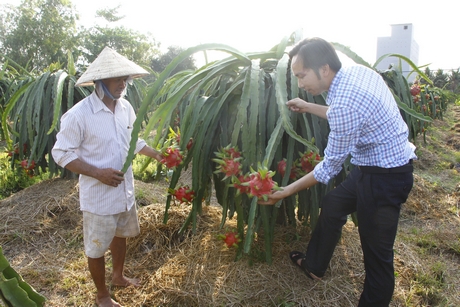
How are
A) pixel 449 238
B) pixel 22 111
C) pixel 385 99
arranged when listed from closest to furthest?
pixel 385 99, pixel 449 238, pixel 22 111

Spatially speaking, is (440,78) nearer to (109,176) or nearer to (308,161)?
(308,161)

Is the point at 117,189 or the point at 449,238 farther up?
the point at 117,189

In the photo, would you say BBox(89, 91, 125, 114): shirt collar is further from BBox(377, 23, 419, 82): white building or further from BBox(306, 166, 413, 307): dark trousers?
BBox(377, 23, 419, 82): white building

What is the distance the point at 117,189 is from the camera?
2172 millimetres

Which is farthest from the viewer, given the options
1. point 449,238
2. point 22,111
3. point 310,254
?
point 22,111

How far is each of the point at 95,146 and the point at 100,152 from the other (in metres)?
0.04

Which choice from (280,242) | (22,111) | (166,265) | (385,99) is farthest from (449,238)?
(22,111)

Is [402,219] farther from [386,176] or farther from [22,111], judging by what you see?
[22,111]

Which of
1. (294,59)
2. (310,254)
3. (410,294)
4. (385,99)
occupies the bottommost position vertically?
(410,294)

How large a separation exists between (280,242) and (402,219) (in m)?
2.00

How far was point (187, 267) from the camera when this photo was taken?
236cm

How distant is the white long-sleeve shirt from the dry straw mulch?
Result: 1.96 ft

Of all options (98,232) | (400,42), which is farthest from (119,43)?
(98,232)

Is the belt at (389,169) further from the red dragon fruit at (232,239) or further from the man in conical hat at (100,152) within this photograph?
the man in conical hat at (100,152)
